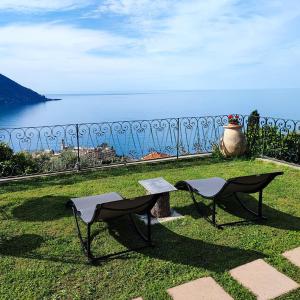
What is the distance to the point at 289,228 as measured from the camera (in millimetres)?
4145

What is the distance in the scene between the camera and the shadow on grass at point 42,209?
4.66m

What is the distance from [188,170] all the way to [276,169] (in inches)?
77.6

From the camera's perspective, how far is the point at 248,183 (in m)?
4.06

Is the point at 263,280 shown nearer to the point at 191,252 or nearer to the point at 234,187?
the point at 191,252

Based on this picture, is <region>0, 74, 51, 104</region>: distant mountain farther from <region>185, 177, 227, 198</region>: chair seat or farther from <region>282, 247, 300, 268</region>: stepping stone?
<region>282, 247, 300, 268</region>: stepping stone

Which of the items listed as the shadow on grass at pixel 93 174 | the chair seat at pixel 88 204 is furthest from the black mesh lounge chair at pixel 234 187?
the shadow on grass at pixel 93 174

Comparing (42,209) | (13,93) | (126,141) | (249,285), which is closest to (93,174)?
(42,209)

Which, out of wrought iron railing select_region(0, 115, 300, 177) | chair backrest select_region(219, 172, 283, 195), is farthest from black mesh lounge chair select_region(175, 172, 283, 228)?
wrought iron railing select_region(0, 115, 300, 177)

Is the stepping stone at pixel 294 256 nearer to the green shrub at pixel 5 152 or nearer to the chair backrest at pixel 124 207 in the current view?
the chair backrest at pixel 124 207

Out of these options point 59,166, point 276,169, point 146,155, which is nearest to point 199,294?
point 276,169

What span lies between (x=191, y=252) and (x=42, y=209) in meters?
2.55

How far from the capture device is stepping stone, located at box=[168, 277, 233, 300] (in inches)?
109

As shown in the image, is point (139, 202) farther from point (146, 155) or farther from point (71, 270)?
point (146, 155)

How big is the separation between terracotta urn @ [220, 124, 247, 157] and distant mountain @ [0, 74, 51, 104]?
2219 inches
